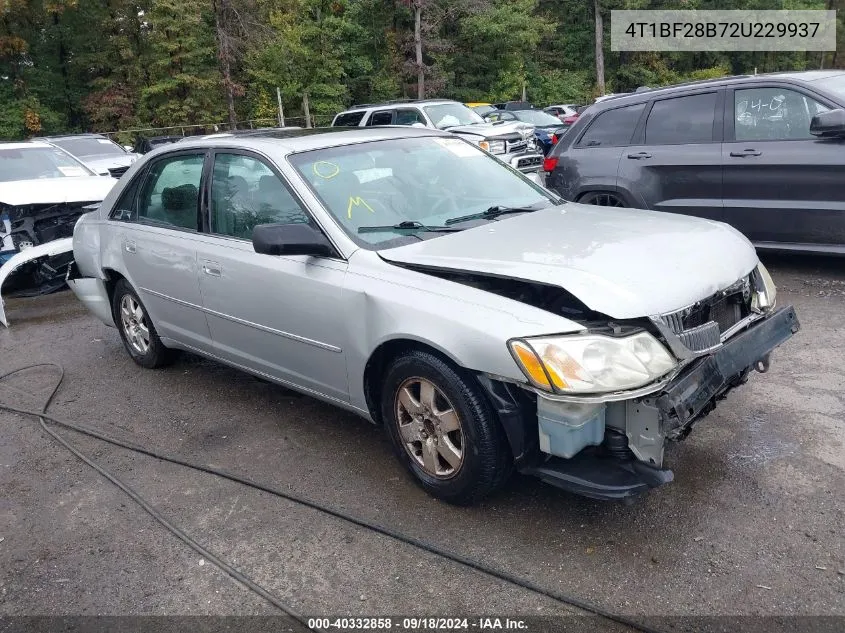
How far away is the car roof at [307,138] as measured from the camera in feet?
13.7

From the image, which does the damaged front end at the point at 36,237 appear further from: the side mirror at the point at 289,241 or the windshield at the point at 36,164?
the side mirror at the point at 289,241

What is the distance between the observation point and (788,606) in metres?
2.62

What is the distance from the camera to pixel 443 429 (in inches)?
128

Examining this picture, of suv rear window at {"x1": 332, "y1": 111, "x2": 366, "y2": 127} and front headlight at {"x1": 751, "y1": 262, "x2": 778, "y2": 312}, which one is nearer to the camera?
front headlight at {"x1": 751, "y1": 262, "x2": 778, "y2": 312}

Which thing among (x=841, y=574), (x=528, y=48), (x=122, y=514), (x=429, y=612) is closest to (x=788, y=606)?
(x=841, y=574)

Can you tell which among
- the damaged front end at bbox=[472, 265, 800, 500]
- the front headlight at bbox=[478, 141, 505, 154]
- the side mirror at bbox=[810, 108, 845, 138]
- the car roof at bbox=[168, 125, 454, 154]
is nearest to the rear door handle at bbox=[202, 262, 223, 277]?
the car roof at bbox=[168, 125, 454, 154]

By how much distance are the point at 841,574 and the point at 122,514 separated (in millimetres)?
3165

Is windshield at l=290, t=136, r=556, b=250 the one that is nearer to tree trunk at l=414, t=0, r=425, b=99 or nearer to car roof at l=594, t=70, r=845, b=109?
car roof at l=594, t=70, r=845, b=109

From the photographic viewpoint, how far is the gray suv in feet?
45.0

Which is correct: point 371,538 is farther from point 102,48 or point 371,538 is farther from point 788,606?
point 102,48

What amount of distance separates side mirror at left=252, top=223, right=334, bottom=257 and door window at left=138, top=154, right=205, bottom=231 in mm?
1225

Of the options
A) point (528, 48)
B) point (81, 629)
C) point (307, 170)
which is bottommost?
point (81, 629)

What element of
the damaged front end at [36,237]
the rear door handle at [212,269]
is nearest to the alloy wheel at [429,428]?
the rear door handle at [212,269]

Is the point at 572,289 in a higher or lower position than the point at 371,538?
higher
